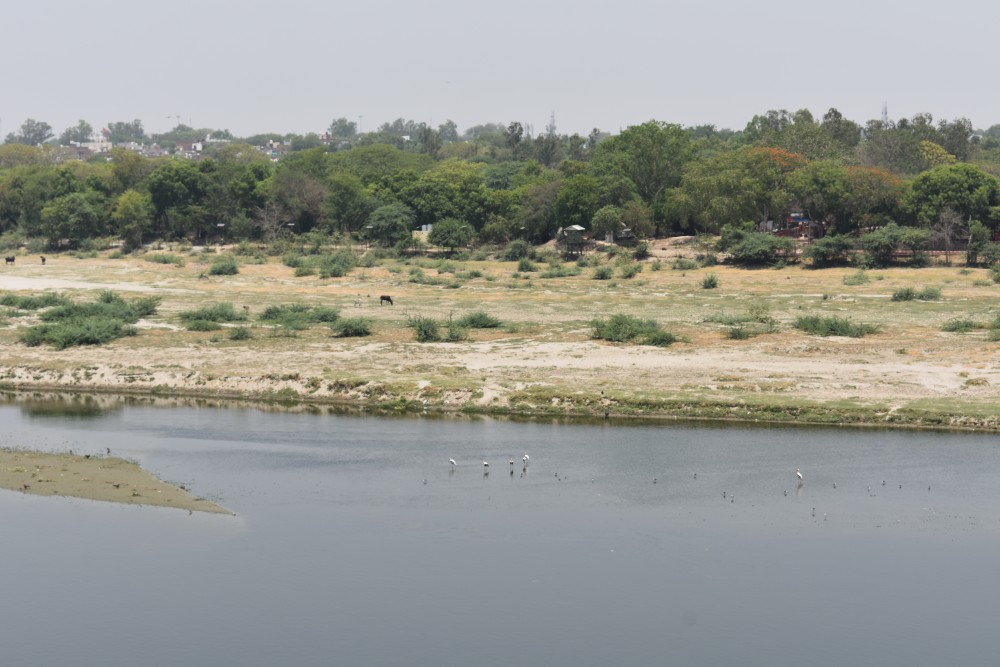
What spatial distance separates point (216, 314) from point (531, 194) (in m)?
→ 46.6

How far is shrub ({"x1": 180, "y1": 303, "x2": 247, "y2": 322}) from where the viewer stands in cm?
6328

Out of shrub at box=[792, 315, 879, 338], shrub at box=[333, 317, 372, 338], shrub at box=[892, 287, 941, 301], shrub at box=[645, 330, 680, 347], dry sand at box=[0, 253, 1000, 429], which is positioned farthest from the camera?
shrub at box=[892, 287, 941, 301]

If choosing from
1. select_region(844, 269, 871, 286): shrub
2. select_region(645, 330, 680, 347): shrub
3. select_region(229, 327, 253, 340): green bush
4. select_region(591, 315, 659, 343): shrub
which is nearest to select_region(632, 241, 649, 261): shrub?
select_region(844, 269, 871, 286): shrub

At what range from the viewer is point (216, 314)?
64.0 meters

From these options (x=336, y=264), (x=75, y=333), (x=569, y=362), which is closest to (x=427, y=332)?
(x=569, y=362)

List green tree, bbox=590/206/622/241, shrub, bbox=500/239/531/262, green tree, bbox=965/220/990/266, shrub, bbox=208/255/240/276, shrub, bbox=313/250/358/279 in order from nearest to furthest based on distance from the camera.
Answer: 1. green tree, bbox=965/220/990/266
2. shrub, bbox=313/250/358/279
3. shrub, bbox=208/255/240/276
4. shrub, bbox=500/239/531/262
5. green tree, bbox=590/206/622/241

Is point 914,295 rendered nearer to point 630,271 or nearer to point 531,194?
point 630,271

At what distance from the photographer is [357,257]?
3861 inches

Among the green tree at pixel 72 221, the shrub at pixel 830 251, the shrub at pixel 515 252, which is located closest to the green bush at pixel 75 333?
the shrub at pixel 515 252

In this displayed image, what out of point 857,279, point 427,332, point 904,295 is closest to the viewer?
point 427,332

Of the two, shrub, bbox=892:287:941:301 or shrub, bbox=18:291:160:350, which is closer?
shrub, bbox=18:291:160:350

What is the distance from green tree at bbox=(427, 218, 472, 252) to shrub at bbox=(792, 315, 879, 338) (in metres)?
45.2

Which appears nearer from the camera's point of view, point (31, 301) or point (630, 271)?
point (31, 301)

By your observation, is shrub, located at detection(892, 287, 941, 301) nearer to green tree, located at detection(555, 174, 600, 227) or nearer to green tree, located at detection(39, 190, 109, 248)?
green tree, located at detection(555, 174, 600, 227)
